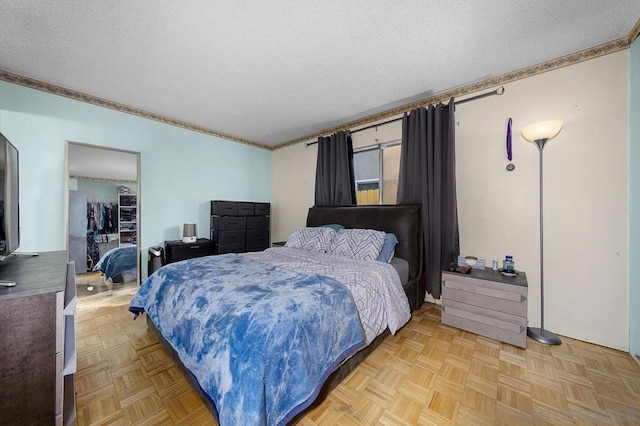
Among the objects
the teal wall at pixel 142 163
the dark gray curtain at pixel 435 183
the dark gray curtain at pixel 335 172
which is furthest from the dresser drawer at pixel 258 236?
the dark gray curtain at pixel 435 183

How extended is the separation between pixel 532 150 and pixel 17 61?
508 cm

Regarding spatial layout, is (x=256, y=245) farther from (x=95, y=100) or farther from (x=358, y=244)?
(x=95, y=100)

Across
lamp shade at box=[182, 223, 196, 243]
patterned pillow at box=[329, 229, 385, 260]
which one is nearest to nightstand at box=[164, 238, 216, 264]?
lamp shade at box=[182, 223, 196, 243]

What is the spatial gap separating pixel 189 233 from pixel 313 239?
204cm

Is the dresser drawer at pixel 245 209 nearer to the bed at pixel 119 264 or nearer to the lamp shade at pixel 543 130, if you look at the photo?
the bed at pixel 119 264

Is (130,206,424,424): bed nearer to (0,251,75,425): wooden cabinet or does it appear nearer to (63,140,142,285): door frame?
(0,251,75,425): wooden cabinet

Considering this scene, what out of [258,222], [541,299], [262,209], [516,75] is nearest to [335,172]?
[262,209]

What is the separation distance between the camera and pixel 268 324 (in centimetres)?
114

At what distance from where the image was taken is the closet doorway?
2.93 m

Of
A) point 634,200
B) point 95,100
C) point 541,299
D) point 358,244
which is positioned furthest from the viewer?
point 95,100

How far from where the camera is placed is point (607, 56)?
2.01 m

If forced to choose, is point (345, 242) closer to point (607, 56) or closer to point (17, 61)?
point (607, 56)

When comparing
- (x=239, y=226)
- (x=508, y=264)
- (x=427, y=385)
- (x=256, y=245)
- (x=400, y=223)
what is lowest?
(x=427, y=385)

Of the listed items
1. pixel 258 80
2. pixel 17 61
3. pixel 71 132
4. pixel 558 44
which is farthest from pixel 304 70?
pixel 71 132
